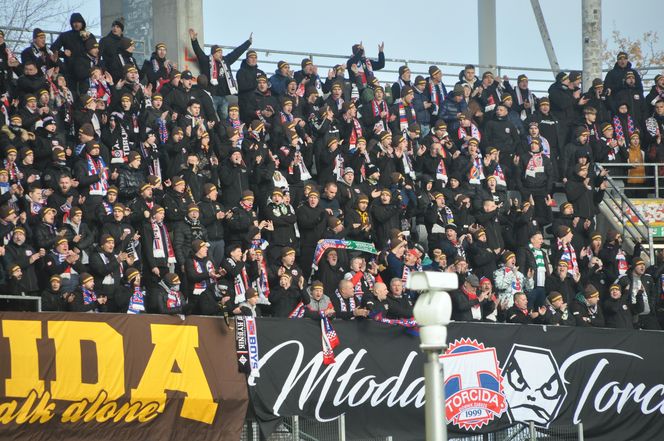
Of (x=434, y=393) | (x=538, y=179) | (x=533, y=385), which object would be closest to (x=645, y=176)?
(x=538, y=179)

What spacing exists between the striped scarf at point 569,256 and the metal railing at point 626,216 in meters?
Result: 2.10

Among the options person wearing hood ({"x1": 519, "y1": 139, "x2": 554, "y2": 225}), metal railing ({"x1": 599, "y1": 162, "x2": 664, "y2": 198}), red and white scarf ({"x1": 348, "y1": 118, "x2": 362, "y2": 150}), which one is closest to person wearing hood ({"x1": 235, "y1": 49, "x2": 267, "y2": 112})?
red and white scarf ({"x1": 348, "y1": 118, "x2": 362, "y2": 150})

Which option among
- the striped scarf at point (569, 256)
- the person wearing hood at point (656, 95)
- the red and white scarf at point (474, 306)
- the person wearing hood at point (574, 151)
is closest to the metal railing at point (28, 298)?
the red and white scarf at point (474, 306)

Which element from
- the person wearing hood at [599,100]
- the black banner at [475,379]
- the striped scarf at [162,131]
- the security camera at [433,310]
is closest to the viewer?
the security camera at [433,310]

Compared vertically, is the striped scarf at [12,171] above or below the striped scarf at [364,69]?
below

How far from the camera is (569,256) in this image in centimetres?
2233

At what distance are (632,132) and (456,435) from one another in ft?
34.1

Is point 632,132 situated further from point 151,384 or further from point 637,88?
point 151,384

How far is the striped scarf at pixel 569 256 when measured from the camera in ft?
72.7

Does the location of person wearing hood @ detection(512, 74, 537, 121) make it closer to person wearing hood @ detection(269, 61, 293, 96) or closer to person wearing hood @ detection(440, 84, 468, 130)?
person wearing hood @ detection(440, 84, 468, 130)

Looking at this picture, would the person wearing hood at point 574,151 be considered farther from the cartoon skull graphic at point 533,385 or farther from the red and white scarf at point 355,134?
the cartoon skull graphic at point 533,385

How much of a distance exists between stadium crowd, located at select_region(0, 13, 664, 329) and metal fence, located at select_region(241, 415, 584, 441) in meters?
1.60

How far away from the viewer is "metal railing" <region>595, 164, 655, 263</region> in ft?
79.8

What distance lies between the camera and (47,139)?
63.7 ft
